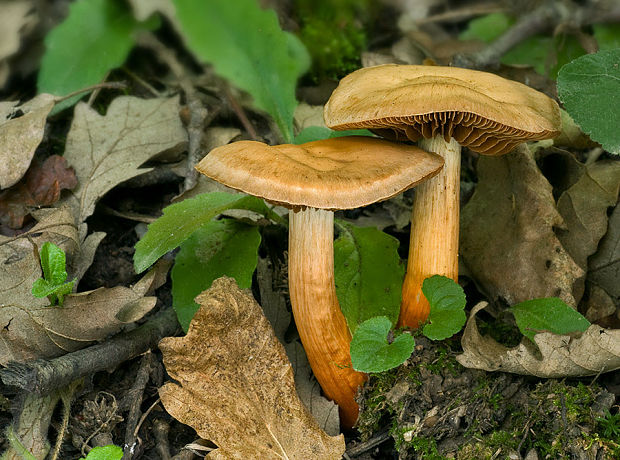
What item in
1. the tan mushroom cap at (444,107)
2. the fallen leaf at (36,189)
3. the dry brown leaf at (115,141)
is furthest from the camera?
the dry brown leaf at (115,141)

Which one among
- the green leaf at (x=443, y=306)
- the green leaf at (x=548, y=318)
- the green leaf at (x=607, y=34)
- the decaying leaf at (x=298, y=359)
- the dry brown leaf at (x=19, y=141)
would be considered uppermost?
the dry brown leaf at (x=19, y=141)

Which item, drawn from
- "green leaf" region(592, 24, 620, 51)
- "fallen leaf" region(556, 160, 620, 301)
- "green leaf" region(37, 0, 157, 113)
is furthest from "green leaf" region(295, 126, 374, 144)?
"green leaf" region(592, 24, 620, 51)

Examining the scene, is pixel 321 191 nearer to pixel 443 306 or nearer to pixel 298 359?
pixel 443 306

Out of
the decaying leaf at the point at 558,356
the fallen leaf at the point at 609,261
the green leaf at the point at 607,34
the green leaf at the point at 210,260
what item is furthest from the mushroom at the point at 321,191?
the green leaf at the point at 607,34

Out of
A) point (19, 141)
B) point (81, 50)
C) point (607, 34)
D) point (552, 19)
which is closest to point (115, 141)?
point (19, 141)

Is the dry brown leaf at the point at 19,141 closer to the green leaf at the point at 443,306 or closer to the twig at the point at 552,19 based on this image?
the green leaf at the point at 443,306

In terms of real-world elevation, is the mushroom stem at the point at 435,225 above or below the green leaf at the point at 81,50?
below

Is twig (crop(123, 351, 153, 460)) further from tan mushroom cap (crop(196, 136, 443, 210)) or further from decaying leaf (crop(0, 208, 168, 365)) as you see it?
tan mushroom cap (crop(196, 136, 443, 210))

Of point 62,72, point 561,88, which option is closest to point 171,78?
point 62,72
